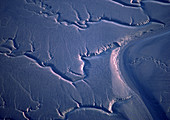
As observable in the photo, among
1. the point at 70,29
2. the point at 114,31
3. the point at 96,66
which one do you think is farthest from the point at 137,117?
the point at 70,29

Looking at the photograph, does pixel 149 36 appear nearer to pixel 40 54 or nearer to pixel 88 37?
pixel 88 37

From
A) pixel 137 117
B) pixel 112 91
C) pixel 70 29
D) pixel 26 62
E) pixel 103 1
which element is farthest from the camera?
pixel 103 1

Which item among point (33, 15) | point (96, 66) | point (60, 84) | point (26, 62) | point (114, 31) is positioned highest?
point (33, 15)

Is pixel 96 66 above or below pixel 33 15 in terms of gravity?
below

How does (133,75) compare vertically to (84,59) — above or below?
below

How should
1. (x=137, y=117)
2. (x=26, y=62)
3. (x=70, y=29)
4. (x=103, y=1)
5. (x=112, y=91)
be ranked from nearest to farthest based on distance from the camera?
(x=137, y=117) < (x=112, y=91) < (x=26, y=62) < (x=70, y=29) < (x=103, y=1)

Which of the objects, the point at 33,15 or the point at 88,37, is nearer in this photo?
the point at 88,37

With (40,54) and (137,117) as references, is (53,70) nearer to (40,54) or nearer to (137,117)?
(40,54)
